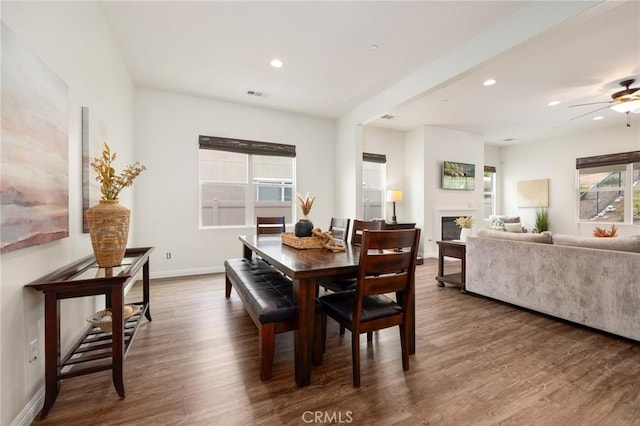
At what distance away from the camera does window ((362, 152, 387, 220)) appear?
6.32 meters

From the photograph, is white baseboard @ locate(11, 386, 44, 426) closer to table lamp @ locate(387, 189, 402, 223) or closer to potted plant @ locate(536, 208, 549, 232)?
table lamp @ locate(387, 189, 402, 223)

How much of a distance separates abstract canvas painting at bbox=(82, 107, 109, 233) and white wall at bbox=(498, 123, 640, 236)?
28.8 ft

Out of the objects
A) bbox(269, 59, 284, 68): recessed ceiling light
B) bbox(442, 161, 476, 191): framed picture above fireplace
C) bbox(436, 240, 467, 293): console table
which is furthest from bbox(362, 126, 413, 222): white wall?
bbox(269, 59, 284, 68): recessed ceiling light

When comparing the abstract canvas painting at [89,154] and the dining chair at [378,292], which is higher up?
the abstract canvas painting at [89,154]

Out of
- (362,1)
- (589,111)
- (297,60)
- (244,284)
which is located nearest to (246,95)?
(297,60)

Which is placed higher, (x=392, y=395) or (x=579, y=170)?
(x=579, y=170)

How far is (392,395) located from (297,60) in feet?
11.6

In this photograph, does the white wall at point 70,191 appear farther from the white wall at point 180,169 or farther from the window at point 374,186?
the window at point 374,186

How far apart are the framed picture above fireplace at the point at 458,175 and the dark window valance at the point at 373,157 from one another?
1386mm

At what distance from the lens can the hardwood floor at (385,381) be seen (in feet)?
4.83

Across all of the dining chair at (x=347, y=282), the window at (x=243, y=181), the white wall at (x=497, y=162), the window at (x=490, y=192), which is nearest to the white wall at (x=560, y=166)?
the white wall at (x=497, y=162)

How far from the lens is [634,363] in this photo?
6.38ft

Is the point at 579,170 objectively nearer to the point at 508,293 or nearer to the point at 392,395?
the point at 508,293

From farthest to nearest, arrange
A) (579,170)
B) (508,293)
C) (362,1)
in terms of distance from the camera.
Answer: (579,170)
(508,293)
(362,1)
